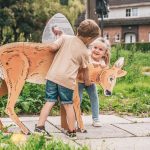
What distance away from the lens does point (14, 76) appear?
8016mm

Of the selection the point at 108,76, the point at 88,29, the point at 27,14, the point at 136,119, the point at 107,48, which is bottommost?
the point at 136,119

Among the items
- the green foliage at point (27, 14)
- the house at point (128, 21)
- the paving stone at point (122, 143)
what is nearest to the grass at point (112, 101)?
the paving stone at point (122, 143)

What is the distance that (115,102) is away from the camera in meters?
12.3

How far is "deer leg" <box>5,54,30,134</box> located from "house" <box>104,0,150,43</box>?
220 ft

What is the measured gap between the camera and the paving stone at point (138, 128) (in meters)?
8.09

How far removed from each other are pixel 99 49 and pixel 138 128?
1252mm

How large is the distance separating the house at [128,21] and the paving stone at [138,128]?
65.9 m

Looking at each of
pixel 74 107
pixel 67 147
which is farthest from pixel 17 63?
pixel 67 147

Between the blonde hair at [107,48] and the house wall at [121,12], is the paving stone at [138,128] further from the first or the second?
the house wall at [121,12]

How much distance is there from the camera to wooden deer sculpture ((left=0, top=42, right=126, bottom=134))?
7.95 m

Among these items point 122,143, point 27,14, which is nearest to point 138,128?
point 122,143

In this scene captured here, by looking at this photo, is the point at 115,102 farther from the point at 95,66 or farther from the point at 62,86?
the point at 62,86

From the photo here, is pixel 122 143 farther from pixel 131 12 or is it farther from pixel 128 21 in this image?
pixel 131 12

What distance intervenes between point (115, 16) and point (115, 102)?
68.9 meters
